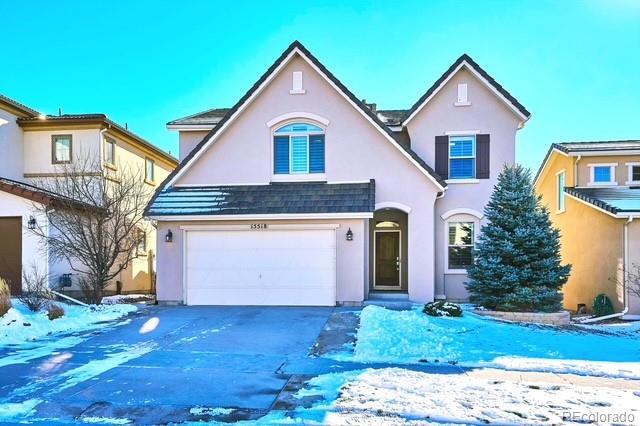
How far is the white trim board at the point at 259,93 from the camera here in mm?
14305

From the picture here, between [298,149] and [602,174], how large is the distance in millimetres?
12254

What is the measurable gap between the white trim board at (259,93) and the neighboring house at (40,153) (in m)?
5.42

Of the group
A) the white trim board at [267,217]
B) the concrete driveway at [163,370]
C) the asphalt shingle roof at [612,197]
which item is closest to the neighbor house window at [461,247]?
the white trim board at [267,217]

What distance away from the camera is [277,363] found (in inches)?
309

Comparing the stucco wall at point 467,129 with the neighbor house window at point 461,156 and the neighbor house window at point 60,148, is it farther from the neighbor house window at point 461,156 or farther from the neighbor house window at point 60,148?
the neighbor house window at point 60,148

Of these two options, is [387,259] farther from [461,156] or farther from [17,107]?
[17,107]

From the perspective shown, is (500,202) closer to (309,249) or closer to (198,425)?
(309,249)

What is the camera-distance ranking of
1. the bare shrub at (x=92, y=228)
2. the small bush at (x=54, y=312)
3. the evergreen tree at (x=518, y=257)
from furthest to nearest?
the bare shrub at (x=92, y=228) < the evergreen tree at (x=518, y=257) < the small bush at (x=54, y=312)

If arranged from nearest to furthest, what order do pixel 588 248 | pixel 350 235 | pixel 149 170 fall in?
pixel 350 235 < pixel 588 248 < pixel 149 170

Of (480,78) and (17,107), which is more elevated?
(480,78)

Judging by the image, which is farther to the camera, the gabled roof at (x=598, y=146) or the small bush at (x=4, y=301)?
the gabled roof at (x=598, y=146)

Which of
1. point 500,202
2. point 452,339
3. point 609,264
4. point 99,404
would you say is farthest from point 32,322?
point 609,264

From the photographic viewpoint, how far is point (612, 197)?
1673cm

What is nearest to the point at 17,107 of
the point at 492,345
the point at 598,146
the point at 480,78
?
the point at 480,78
